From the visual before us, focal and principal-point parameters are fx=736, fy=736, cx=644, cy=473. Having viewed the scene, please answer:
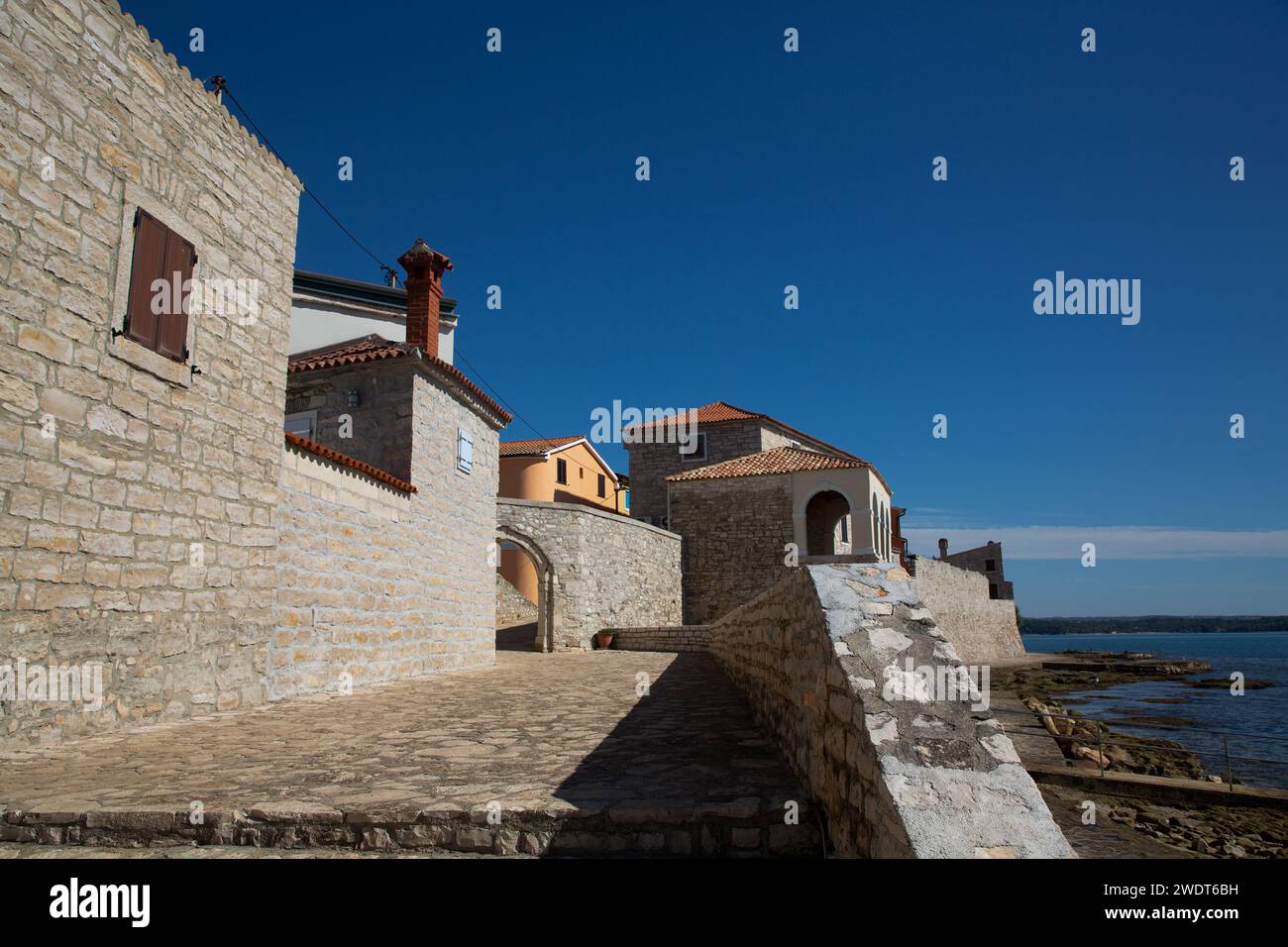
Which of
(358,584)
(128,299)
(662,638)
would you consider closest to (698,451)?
(662,638)

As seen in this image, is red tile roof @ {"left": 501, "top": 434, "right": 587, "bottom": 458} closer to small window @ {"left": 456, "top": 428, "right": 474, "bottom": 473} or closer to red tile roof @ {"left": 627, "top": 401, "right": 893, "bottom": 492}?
red tile roof @ {"left": 627, "top": 401, "right": 893, "bottom": 492}

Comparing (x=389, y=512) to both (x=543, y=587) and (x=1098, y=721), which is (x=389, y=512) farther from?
(x=1098, y=721)

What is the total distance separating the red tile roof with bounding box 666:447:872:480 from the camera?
84.0 ft

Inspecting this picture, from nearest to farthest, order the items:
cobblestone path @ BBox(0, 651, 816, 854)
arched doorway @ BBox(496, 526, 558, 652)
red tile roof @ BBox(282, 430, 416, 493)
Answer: cobblestone path @ BBox(0, 651, 816, 854)
red tile roof @ BBox(282, 430, 416, 493)
arched doorway @ BBox(496, 526, 558, 652)

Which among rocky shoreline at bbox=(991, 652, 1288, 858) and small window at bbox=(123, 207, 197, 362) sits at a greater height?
small window at bbox=(123, 207, 197, 362)

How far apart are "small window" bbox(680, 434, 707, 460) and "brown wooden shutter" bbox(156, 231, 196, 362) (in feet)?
84.2

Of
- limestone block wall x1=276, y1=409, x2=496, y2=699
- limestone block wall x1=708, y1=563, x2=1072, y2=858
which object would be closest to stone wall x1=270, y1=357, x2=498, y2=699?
limestone block wall x1=276, y1=409, x2=496, y2=699

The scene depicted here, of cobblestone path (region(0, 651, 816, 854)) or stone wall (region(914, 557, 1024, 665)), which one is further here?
stone wall (region(914, 557, 1024, 665))

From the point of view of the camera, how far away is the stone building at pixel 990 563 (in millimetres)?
56844

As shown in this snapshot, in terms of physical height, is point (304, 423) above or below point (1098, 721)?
above

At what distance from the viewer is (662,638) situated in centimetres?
2014

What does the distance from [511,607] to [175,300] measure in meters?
20.9

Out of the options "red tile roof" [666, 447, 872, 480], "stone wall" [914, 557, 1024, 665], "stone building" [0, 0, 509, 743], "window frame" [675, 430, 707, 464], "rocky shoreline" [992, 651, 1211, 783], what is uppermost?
"window frame" [675, 430, 707, 464]
